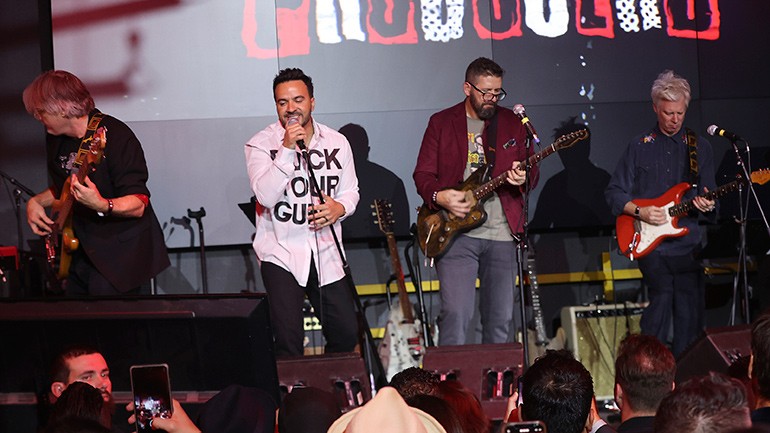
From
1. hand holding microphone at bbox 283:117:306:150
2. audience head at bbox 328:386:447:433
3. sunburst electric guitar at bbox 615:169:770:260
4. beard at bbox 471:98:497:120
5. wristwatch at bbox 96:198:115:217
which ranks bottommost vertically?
audience head at bbox 328:386:447:433

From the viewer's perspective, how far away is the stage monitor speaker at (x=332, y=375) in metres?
5.64

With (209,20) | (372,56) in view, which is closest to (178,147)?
(209,20)

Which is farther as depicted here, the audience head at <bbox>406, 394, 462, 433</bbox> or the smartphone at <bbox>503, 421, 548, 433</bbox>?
the audience head at <bbox>406, 394, 462, 433</bbox>

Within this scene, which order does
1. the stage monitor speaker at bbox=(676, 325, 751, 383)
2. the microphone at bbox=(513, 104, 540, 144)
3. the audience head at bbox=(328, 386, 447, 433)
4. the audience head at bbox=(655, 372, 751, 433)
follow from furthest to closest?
1. the microphone at bbox=(513, 104, 540, 144)
2. the stage monitor speaker at bbox=(676, 325, 751, 383)
3. the audience head at bbox=(328, 386, 447, 433)
4. the audience head at bbox=(655, 372, 751, 433)

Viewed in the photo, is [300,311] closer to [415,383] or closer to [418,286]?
[418,286]

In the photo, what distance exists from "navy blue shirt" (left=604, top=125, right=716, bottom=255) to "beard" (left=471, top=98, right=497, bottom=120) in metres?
1.28

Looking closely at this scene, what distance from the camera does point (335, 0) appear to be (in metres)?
8.19

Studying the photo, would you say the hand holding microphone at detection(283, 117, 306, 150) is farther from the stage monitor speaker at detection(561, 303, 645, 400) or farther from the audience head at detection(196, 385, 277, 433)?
the stage monitor speaker at detection(561, 303, 645, 400)

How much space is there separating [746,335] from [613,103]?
316cm

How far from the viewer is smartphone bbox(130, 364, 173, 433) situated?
348cm

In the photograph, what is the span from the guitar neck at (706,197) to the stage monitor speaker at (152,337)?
13.3 feet

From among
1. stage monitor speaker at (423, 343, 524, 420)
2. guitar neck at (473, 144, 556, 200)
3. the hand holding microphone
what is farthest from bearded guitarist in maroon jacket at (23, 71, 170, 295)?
guitar neck at (473, 144, 556, 200)

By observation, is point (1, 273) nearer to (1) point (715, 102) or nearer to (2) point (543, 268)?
(2) point (543, 268)

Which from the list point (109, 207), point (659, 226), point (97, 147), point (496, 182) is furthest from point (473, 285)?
point (97, 147)
